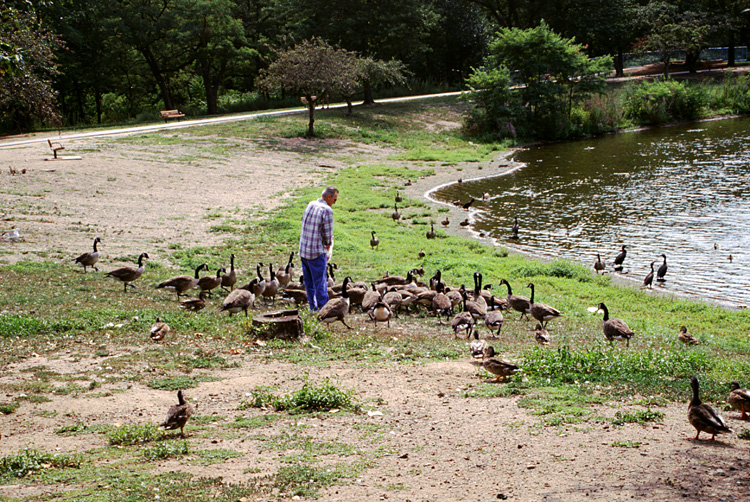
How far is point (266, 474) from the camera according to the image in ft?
22.9

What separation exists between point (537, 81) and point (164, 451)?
5128 cm

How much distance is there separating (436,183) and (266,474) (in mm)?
30844

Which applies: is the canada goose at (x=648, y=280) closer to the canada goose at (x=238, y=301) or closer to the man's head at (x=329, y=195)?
the man's head at (x=329, y=195)

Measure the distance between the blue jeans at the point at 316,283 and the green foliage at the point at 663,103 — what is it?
50022 mm

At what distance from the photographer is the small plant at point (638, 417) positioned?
27.2 ft

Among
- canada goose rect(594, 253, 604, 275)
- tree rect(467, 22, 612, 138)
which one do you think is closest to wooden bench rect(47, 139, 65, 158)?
canada goose rect(594, 253, 604, 275)

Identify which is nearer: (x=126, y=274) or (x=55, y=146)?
(x=126, y=274)

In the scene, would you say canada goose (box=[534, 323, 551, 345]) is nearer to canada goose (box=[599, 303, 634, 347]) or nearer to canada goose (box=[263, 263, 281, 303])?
canada goose (box=[599, 303, 634, 347])

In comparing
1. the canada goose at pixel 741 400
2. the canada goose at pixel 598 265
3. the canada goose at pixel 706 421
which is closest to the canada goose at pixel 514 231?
the canada goose at pixel 598 265

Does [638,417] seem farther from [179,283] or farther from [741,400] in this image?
[179,283]

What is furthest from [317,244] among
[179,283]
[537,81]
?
[537,81]

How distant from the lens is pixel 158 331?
11844mm

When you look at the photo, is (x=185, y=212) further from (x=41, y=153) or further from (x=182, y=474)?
(x=182, y=474)

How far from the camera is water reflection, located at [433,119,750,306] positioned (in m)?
21.1
